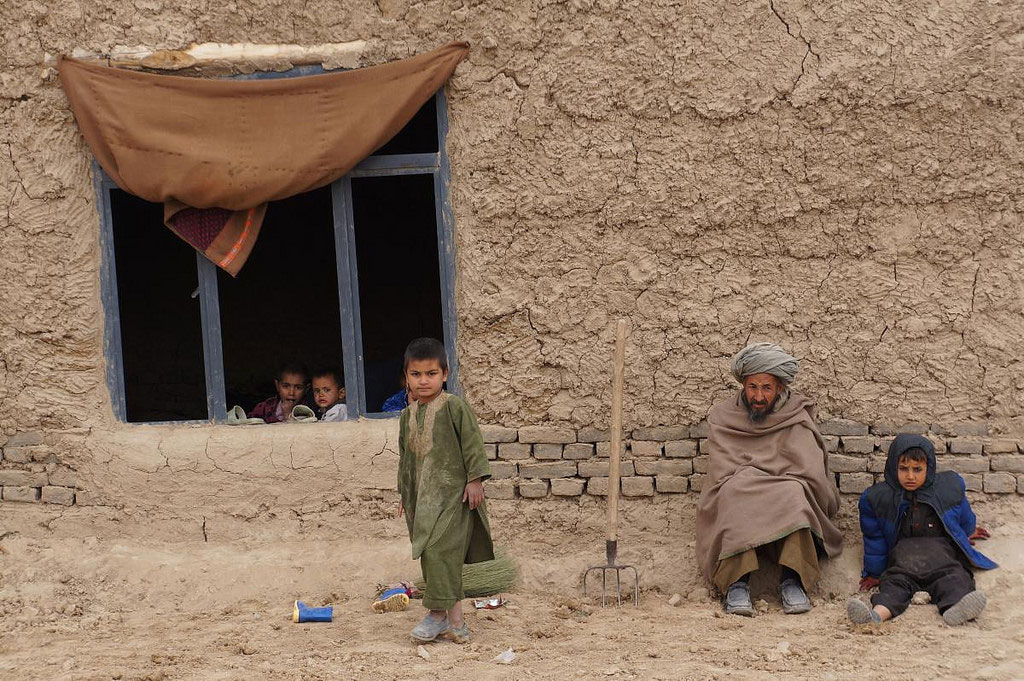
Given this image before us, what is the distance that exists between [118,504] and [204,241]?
4.03 ft

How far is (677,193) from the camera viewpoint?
4738 millimetres

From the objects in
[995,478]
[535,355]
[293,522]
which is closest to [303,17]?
[535,355]

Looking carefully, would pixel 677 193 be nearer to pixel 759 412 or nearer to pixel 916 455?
pixel 759 412

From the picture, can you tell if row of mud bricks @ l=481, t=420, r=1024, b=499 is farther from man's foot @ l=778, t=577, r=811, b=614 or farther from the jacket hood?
man's foot @ l=778, t=577, r=811, b=614

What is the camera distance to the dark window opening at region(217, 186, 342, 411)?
833 centimetres

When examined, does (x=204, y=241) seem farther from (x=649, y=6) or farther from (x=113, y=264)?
(x=649, y=6)

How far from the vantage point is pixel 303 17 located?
4836mm

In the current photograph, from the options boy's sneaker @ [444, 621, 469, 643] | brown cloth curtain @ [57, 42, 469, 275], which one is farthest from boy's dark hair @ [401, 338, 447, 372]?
brown cloth curtain @ [57, 42, 469, 275]

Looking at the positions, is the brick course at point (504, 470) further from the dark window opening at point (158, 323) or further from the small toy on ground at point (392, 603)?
the dark window opening at point (158, 323)

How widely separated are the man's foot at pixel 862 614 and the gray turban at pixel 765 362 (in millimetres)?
921

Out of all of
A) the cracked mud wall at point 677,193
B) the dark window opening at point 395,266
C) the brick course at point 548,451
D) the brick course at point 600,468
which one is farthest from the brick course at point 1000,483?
the dark window opening at point 395,266

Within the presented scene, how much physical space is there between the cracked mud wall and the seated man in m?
0.26

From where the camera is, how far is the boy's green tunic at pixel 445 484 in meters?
3.97

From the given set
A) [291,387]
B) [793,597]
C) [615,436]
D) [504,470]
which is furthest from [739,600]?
[291,387]
